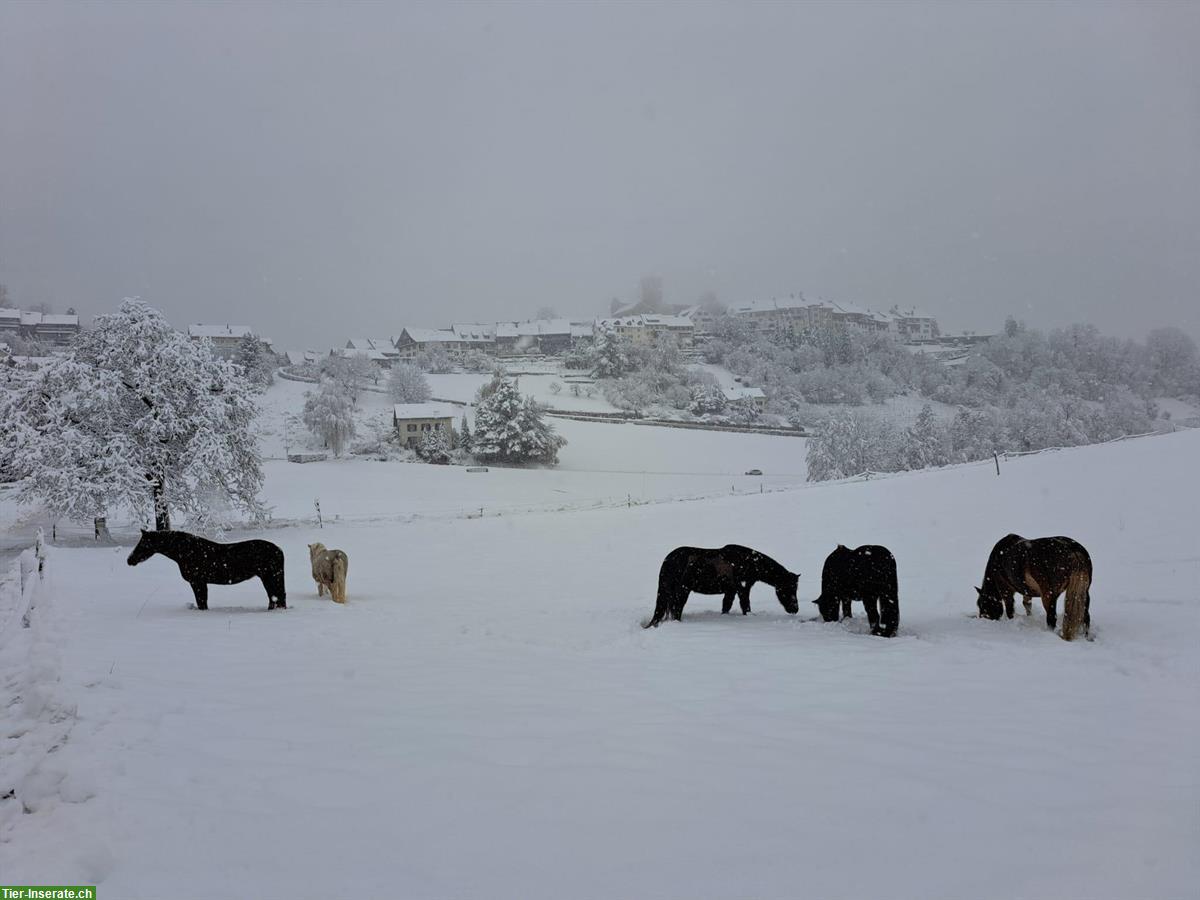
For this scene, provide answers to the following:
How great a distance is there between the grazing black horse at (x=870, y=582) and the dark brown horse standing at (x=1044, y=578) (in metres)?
1.35

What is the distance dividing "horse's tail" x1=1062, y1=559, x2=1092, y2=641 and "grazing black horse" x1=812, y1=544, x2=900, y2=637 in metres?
1.81

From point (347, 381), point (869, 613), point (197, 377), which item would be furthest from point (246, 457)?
point (347, 381)

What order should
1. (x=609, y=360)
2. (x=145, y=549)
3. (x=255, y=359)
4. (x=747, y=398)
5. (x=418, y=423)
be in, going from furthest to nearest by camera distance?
1. (x=609, y=360)
2. (x=747, y=398)
3. (x=255, y=359)
4. (x=418, y=423)
5. (x=145, y=549)

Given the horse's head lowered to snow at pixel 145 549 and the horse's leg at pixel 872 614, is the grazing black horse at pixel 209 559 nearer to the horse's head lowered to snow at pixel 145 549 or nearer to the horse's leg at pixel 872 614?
the horse's head lowered to snow at pixel 145 549

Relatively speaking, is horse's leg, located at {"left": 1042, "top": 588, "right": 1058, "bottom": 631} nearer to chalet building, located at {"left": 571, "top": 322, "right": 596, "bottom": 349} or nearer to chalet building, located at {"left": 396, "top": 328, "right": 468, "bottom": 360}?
chalet building, located at {"left": 571, "top": 322, "right": 596, "bottom": 349}

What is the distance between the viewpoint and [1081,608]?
763 centimetres

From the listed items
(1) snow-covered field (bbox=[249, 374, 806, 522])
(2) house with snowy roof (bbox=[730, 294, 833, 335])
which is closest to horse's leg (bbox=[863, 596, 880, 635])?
(1) snow-covered field (bbox=[249, 374, 806, 522])

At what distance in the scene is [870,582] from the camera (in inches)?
340

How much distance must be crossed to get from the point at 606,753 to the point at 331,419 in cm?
5394

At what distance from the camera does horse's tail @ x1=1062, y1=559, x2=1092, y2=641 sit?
7582 millimetres

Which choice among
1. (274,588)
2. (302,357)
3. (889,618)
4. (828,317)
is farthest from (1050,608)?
(828,317)

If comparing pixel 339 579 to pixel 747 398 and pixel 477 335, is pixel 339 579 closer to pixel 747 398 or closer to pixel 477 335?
pixel 747 398

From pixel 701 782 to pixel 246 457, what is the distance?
24308 mm

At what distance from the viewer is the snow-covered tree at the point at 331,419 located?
53812 millimetres
